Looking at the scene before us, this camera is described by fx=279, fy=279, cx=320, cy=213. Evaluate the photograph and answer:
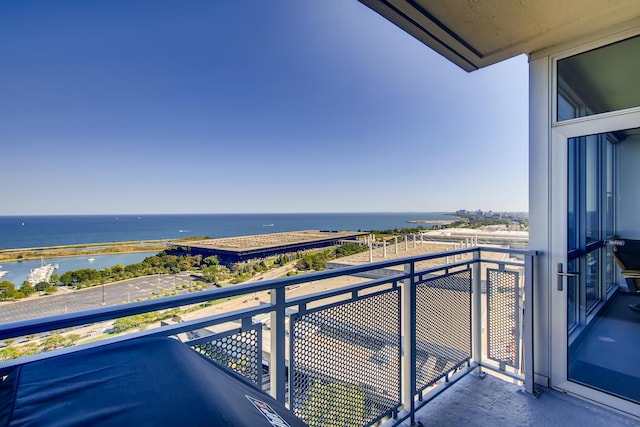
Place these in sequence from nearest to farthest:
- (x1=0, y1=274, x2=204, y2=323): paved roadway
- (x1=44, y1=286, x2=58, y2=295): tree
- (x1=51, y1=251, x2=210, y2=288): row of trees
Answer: (x1=0, y1=274, x2=204, y2=323): paved roadway, (x1=44, y1=286, x2=58, y2=295): tree, (x1=51, y1=251, x2=210, y2=288): row of trees

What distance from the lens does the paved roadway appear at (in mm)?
6580

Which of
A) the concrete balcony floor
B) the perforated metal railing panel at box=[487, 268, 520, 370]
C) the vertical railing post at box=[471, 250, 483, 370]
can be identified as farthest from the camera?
the vertical railing post at box=[471, 250, 483, 370]

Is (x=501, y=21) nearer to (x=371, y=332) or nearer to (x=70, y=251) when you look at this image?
(x=371, y=332)

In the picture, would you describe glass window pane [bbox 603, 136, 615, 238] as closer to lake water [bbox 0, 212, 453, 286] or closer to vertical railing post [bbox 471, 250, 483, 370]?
vertical railing post [bbox 471, 250, 483, 370]

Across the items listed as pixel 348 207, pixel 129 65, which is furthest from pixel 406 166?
pixel 129 65

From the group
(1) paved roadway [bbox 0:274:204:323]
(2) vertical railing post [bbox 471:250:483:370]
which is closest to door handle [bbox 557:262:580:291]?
(2) vertical railing post [bbox 471:250:483:370]

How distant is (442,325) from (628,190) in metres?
1.58

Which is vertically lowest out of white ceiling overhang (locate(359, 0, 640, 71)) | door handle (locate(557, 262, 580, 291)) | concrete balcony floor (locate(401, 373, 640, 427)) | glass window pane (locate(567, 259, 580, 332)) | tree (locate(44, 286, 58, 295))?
tree (locate(44, 286, 58, 295))

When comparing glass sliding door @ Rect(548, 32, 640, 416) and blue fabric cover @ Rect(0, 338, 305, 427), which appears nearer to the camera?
blue fabric cover @ Rect(0, 338, 305, 427)

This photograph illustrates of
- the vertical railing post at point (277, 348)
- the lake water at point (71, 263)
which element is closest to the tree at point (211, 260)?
the lake water at point (71, 263)

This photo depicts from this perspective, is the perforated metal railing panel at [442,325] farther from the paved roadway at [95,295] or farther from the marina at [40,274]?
the marina at [40,274]

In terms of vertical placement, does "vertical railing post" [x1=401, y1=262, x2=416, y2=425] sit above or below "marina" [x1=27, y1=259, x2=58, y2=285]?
above

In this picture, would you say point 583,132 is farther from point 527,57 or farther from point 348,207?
point 348,207

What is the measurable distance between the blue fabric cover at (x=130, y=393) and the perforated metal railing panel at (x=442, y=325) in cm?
157
